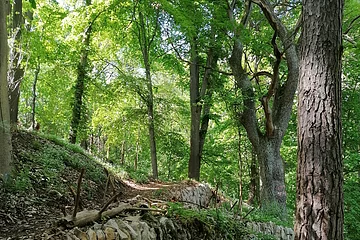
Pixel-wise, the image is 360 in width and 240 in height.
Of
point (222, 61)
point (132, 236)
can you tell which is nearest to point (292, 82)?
point (222, 61)

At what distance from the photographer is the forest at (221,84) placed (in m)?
3.14

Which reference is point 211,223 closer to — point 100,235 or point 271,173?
point 100,235

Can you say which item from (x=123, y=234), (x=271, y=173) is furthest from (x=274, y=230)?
(x=123, y=234)

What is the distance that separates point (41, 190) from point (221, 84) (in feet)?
27.5

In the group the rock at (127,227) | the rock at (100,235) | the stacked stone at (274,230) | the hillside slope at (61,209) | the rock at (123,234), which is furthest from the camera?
the stacked stone at (274,230)

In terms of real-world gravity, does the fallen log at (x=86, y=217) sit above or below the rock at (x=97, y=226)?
above

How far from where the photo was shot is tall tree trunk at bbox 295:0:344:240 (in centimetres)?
299

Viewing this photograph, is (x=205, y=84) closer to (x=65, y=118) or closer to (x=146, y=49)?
(x=146, y=49)

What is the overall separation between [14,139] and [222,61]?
826 cm

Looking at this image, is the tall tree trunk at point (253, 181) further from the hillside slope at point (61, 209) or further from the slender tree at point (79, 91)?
the hillside slope at point (61, 209)

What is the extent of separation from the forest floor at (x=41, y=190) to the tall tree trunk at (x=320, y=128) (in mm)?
1992

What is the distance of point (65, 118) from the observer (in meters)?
15.0

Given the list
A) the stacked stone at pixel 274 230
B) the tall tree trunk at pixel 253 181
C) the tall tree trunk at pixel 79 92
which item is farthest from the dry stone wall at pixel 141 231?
the tall tree trunk at pixel 253 181

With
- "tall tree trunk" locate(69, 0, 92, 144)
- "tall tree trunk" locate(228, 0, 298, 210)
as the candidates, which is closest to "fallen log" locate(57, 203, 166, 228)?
"tall tree trunk" locate(228, 0, 298, 210)
